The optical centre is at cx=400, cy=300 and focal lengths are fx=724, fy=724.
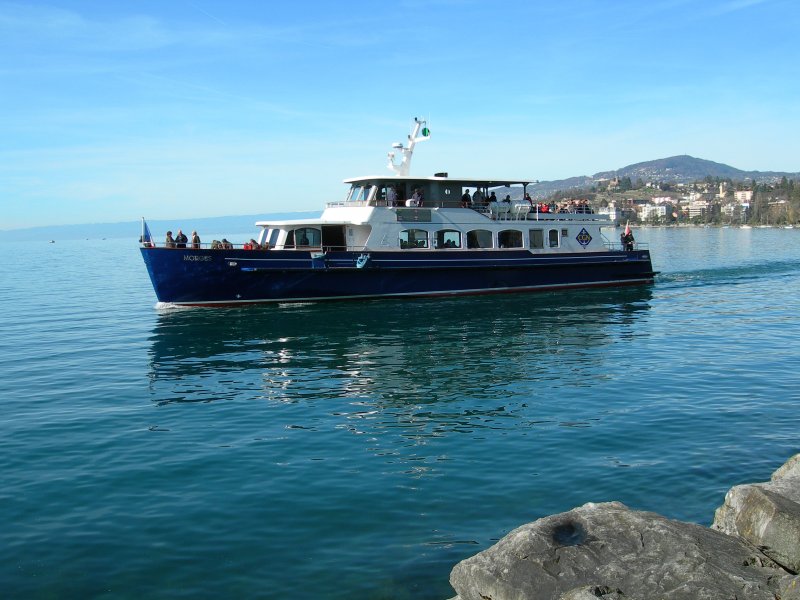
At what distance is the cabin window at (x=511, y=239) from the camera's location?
3631cm

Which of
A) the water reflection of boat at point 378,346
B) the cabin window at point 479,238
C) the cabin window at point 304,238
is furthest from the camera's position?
the cabin window at point 479,238

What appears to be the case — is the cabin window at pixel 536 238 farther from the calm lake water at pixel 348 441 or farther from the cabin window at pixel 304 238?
the cabin window at pixel 304 238

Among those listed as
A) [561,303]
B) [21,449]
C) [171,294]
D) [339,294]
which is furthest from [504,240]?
[21,449]

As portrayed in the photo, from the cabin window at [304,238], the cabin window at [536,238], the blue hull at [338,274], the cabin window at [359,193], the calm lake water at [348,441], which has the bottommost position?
the calm lake water at [348,441]

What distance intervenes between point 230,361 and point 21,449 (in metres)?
8.37

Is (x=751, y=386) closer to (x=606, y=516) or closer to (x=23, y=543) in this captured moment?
(x=606, y=516)

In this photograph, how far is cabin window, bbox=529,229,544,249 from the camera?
121ft

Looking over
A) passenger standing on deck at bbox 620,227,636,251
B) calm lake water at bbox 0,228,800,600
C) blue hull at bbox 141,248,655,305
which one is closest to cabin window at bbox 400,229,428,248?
blue hull at bbox 141,248,655,305

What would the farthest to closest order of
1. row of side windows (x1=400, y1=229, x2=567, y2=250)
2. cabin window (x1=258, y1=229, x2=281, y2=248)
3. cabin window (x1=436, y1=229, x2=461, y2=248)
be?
1. cabin window (x1=436, y1=229, x2=461, y2=248)
2. row of side windows (x1=400, y1=229, x2=567, y2=250)
3. cabin window (x1=258, y1=229, x2=281, y2=248)

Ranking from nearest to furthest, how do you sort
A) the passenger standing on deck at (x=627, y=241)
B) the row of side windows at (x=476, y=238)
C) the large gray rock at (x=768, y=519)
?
the large gray rock at (x=768, y=519)
the row of side windows at (x=476, y=238)
the passenger standing on deck at (x=627, y=241)

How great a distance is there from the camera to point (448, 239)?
34.5 meters

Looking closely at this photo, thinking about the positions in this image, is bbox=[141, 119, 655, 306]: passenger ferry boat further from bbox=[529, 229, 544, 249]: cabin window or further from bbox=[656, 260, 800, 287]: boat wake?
bbox=[656, 260, 800, 287]: boat wake

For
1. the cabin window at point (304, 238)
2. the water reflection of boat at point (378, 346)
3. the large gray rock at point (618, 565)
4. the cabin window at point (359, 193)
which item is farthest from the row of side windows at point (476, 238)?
the large gray rock at point (618, 565)

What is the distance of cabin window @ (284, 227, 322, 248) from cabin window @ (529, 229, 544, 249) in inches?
442
